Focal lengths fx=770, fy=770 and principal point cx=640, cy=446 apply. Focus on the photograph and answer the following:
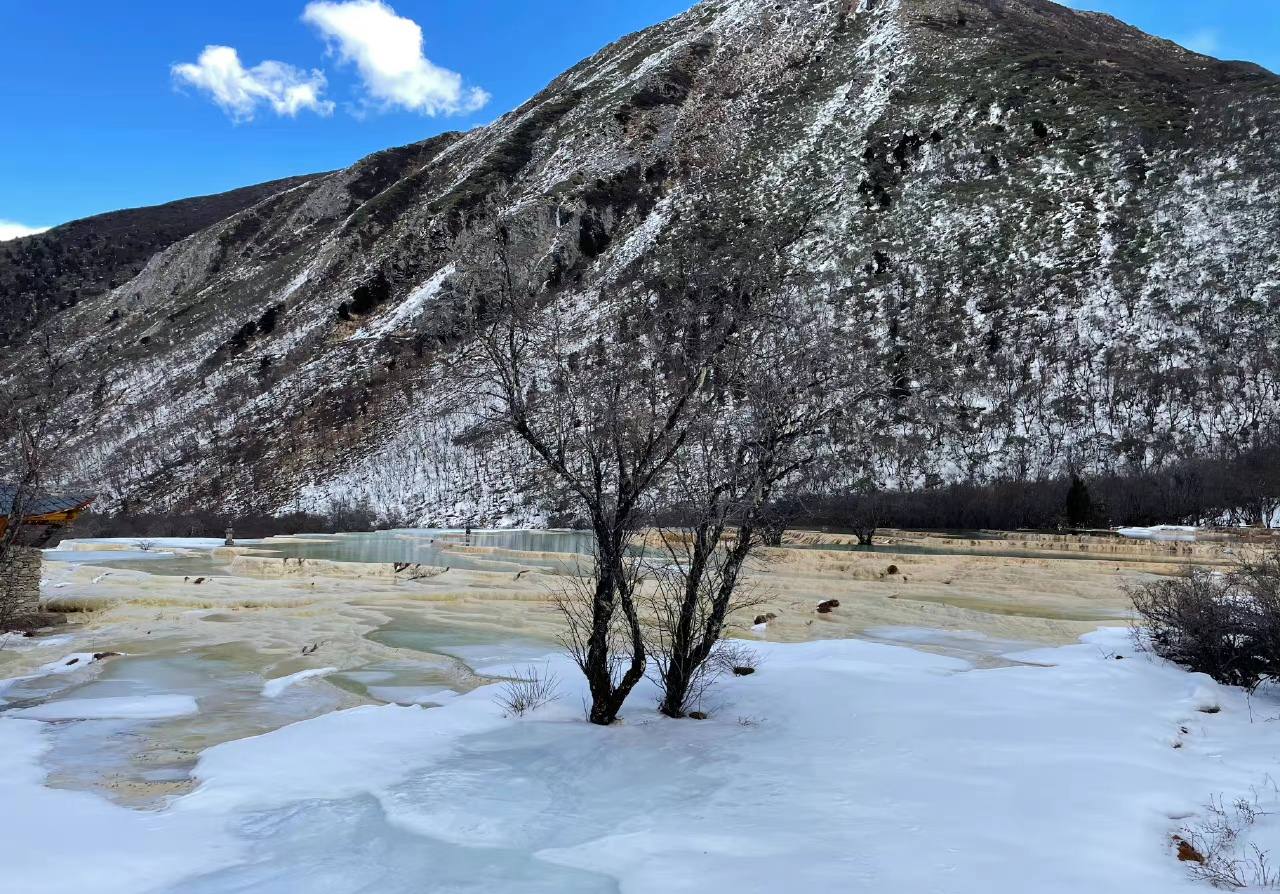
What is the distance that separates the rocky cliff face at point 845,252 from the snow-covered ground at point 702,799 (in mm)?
3917

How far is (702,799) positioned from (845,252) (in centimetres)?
7813

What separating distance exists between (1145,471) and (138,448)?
110457 millimetres

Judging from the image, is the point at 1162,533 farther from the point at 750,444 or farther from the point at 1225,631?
the point at 750,444

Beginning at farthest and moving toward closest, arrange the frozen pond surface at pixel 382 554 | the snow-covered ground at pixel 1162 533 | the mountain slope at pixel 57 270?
the mountain slope at pixel 57 270 < the snow-covered ground at pixel 1162 533 < the frozen pond surface at pixel 382 554

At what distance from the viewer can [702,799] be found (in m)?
5.97

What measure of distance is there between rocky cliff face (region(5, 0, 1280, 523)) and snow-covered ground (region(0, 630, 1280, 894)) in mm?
3917

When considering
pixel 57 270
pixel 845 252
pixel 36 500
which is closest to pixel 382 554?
pixel 36 500

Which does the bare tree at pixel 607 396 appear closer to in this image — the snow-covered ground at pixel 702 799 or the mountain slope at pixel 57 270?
the snow-covered ground at pixel 702 799

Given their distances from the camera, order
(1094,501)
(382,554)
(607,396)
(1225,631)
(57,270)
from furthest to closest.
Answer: (57,270) → (1094,501) → (382,554) → (1225,631) → (607,396)

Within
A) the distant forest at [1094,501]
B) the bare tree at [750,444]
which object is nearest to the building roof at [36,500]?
the bare tree at [750,444]

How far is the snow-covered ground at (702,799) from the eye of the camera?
4586 millimetres

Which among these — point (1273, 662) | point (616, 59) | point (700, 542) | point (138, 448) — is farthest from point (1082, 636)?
point (616, 59)

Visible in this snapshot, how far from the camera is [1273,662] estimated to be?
8.52m

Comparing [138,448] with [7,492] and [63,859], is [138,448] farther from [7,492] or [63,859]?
[63,859]
